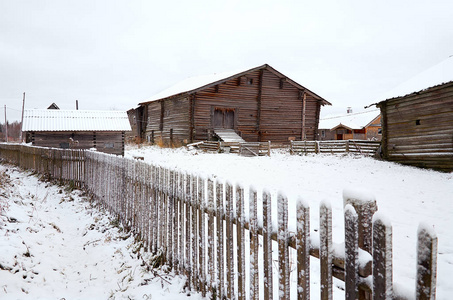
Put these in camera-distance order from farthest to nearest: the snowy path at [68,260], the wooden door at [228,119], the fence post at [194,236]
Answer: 1. the wooden door at [228,119]
2. the snowy path at [68,260]
3. the fence post at [194,236]

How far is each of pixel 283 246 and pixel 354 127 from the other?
50408 mm

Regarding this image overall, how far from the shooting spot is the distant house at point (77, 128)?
23.7 meters

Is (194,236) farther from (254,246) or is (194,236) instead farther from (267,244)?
(267,244)

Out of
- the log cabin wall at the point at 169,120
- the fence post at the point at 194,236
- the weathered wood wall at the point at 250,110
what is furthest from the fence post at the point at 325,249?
the log cabin wall at the point at 169,120

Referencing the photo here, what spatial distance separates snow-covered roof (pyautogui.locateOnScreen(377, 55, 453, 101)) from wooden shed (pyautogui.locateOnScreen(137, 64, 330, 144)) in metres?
12.9

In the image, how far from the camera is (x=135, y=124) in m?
41.9

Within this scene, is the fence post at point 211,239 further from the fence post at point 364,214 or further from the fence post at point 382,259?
the fence post at point 382,259

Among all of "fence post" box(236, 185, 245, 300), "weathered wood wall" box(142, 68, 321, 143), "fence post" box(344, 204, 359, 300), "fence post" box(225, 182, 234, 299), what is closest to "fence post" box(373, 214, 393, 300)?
"fence post" box(344, 204, 359, 300)

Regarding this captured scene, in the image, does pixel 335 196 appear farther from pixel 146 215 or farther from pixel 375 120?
pixel 375 120

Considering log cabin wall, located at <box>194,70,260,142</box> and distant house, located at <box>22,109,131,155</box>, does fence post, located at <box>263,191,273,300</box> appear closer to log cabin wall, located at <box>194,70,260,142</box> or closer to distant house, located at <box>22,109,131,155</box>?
log cabin wall, located at <box>194,70,260,142</box>

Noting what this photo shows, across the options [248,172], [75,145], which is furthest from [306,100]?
[75,145]

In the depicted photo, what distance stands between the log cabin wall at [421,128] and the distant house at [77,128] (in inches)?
812

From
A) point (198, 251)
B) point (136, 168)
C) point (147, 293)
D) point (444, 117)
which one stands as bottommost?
point (147, 293)

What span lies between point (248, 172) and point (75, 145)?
17.9 meters
